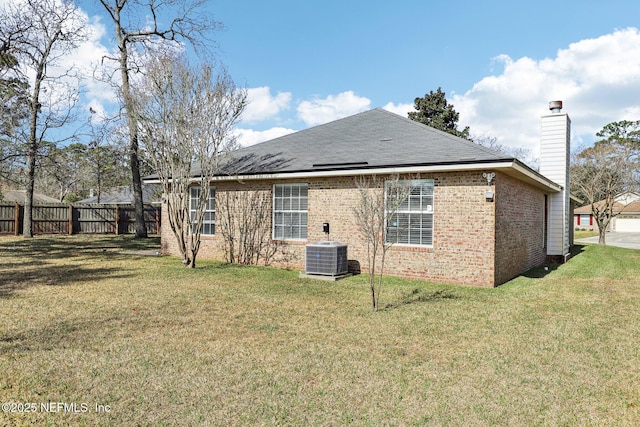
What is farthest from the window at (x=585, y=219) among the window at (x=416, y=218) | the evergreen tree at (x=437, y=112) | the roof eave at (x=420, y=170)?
the window at (x=416, y=218)

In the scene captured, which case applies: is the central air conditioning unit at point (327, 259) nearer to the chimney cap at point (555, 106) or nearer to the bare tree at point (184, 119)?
the bare tree at point (184, 119)

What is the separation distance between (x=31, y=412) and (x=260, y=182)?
30.8ft

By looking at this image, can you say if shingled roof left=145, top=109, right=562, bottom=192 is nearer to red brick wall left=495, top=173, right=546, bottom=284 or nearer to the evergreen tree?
red brick wall left=495, top=173, right=546, bottom=284

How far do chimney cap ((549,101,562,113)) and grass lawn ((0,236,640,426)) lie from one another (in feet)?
27.7

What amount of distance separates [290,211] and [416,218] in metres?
3.80

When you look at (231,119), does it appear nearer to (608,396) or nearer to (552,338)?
(552,338)

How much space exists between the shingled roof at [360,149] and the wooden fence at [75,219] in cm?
1590

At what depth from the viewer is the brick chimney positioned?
47.6 ft

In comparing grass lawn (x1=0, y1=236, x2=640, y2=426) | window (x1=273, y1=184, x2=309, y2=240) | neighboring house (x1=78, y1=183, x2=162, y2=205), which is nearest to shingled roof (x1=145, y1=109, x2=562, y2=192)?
window (x1=273, y1=184, x2=309, y2=240)

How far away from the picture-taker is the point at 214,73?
1131cm

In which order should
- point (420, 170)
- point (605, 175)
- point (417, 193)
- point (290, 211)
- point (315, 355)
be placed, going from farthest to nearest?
point (605, 175) → point (290, 211) → point (417, 193) → point (420, 170) → point (315, 355)

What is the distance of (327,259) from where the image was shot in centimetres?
991

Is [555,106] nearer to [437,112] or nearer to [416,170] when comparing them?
[416,170]

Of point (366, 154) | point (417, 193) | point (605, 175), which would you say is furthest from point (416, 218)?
point (605, 175)
